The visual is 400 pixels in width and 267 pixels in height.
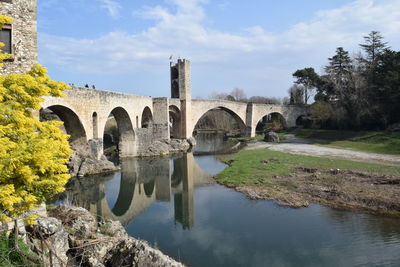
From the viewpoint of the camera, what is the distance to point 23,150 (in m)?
5.02

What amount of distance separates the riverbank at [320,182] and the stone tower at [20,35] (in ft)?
35.4

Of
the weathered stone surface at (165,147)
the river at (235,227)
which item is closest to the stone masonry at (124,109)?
the weathered stone surface at (165,147)

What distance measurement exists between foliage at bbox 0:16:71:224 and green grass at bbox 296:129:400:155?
25.3 m

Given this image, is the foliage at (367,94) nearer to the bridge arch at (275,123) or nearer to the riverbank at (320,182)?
the bridge arch at (275,123)

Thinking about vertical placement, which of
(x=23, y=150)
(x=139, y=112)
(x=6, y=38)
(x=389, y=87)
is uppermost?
(x=389, y=87)

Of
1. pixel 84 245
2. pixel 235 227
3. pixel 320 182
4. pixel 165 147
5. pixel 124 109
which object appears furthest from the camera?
pixel 165 147

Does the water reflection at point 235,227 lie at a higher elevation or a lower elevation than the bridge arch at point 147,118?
lower

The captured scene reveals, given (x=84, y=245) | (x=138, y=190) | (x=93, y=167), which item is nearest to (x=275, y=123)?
(x=93, y=167)

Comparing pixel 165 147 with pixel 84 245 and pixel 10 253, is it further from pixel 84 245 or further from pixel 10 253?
pixel 10 253

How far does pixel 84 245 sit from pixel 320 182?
493 inches

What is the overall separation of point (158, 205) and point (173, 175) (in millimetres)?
6467

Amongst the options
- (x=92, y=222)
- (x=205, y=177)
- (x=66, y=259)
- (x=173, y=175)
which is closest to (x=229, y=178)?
(x=205, y=177)

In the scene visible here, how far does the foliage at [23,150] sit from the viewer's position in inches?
194

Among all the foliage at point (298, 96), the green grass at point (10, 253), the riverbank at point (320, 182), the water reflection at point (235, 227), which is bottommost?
the water reflection at point (235, 227)
